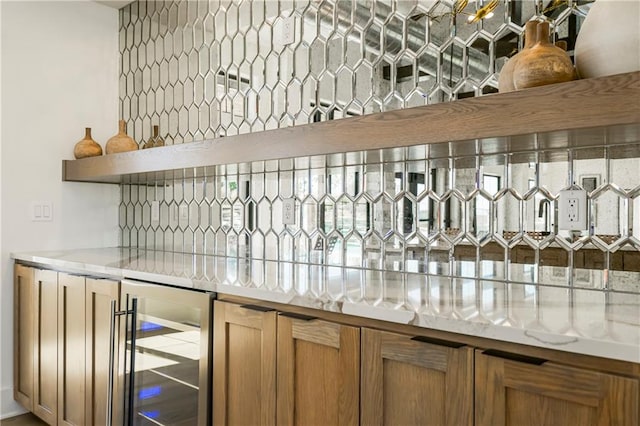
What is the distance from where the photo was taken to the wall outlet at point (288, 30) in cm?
229

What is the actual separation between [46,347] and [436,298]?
2.00m

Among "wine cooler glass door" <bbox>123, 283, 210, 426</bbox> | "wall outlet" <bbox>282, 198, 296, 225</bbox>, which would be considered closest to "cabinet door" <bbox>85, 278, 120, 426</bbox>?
"wine cooler glass door" <bbox>123, 283, 210, 426</bbox>

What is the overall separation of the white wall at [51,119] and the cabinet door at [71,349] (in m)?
0.65

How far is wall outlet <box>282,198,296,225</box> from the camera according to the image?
2312 mm

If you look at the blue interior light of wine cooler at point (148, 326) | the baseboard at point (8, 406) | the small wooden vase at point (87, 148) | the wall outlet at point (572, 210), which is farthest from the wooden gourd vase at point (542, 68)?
the baseboard at point (8, 406)

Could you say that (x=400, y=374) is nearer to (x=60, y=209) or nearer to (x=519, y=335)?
(x=519, y=335)

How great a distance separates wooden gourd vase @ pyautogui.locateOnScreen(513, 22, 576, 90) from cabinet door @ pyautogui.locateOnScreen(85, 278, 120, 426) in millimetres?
1617

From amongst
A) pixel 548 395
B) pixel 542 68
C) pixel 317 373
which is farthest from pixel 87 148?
pixel 548 395

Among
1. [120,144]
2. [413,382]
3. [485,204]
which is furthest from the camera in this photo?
[120,144]

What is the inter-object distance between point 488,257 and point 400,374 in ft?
2.23

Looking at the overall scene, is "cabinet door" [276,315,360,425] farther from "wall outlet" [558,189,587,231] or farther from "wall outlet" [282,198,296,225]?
"wall outlet" [282,198,296,225]

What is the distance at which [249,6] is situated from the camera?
2496 mm

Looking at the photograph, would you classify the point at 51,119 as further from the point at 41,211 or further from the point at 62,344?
the point at 62,344

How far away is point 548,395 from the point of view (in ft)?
3.25
